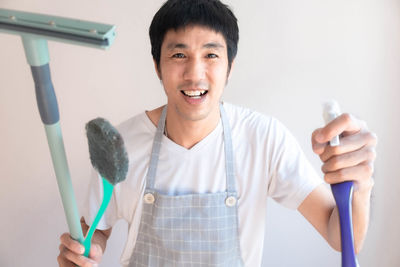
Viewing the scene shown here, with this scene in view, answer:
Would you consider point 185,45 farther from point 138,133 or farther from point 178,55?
point 138,133

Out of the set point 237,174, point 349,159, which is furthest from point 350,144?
point 237,174

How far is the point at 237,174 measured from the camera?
3.09ft

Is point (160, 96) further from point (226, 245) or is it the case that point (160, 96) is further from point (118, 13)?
point (226, 245)

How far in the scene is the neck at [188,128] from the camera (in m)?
0.95

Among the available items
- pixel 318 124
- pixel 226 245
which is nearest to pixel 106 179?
pixel 226 245

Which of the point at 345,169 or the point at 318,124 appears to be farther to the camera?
the point at 318,124

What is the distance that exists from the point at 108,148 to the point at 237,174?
0.42 metres

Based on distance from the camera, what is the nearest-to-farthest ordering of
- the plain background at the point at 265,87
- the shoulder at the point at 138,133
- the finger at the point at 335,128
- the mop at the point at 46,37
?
the mop at the point at 46,37
the finger at the point at 335,128
the shoulder at the point at 138,133
the plain background at the point at 265,87

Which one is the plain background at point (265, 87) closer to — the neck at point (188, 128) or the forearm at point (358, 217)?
the neck at point (188, 128)

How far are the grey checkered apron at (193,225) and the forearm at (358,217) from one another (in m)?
0.23

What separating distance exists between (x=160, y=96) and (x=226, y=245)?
20.4 inches

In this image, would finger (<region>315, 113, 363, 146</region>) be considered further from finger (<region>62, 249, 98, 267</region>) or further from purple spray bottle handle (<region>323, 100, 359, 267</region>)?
finger (<region>62, 249, 98, 267</region>)

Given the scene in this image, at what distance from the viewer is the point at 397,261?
1.26 m

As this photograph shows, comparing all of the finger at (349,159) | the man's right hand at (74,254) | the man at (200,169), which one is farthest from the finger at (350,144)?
the man's right hand at (74,254)
